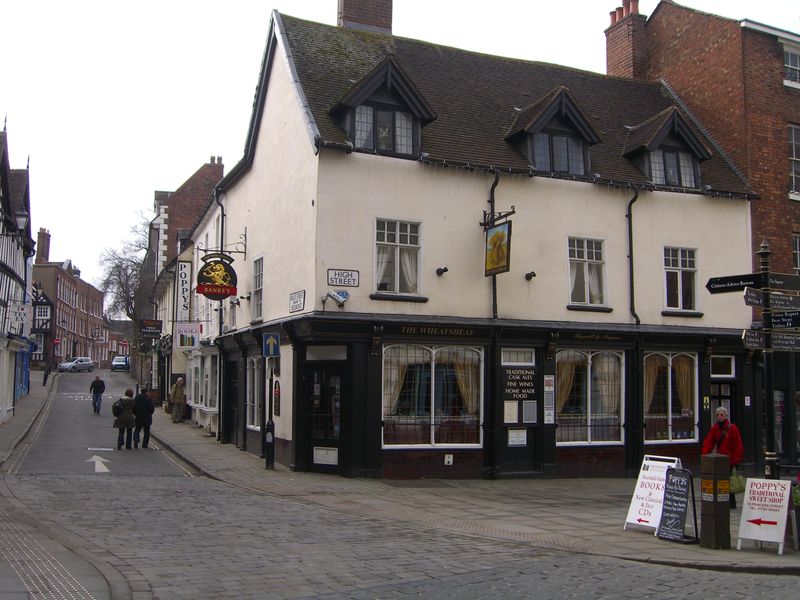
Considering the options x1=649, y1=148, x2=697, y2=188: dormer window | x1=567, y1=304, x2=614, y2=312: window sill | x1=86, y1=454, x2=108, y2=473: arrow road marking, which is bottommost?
x1=86, y1=454, x2=108, y2=473: arrow road marking

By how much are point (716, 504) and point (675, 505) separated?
70cm

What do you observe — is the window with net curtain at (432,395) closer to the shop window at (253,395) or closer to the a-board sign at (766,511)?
the shop window at (253,395)

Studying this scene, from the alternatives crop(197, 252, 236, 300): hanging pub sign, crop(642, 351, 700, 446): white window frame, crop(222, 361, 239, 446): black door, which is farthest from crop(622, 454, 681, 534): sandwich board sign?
crop(222, 361, 239, 446): black door

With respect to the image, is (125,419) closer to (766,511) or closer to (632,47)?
(766,511)

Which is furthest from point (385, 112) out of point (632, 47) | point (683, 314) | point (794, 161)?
point (794, 161)

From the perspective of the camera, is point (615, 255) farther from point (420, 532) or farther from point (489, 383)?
point (420, 532)

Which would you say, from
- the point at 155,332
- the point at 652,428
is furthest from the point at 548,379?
the point at 155,332

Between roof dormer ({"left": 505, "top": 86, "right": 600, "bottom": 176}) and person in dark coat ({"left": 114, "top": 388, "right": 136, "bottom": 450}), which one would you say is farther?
person in dark coat ({"left": 114, "top": 388, "right": 136, "bottom": 450})

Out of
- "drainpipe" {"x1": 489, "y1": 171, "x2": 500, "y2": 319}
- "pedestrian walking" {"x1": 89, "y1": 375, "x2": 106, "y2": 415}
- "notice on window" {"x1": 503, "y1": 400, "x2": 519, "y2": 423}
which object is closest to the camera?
"drainpipe" {"x1": 489, "y1": 171, "x2": 500, "y2": 319}

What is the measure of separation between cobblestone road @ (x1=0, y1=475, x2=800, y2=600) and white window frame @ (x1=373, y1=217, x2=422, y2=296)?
5.80 m

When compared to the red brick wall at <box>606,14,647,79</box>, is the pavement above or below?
below

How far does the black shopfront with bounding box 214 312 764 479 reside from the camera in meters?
17.0

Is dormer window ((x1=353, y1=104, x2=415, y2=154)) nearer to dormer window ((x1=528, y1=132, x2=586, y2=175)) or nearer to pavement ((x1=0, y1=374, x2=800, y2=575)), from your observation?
dormer window ((x1=528, y1=132, x2=586, y2=175))

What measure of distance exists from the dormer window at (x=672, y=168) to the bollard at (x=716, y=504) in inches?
453
